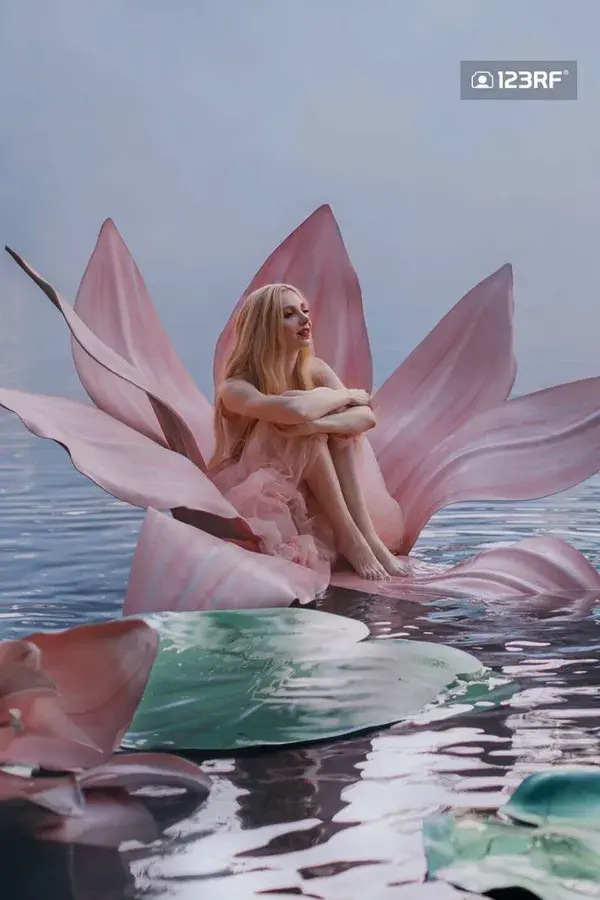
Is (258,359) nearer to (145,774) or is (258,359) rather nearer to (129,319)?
(129,319)

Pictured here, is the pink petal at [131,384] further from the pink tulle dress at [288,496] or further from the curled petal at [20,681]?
the curled petal at [20,681]

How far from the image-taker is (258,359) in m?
1.77

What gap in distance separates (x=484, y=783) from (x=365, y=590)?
0.75 metres

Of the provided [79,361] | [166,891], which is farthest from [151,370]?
[166,891]

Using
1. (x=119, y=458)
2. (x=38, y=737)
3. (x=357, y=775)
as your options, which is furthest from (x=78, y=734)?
(x=119, y=458)

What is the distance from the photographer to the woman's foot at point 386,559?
1742mm

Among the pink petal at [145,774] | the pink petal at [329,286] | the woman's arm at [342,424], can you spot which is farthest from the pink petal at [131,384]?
the pink petal at [145,774]

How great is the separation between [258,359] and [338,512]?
0.83 ft

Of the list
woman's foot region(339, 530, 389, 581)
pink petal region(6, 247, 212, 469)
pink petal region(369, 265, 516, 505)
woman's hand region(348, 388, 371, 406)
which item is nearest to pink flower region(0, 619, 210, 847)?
pink petal region(6, 247, 212, 469)

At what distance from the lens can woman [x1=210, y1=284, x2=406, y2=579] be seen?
1731 millimetres

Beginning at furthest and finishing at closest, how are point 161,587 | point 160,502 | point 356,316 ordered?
point 356,316 < point 160,502 < point 161,587

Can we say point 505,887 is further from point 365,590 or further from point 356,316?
point 356,316

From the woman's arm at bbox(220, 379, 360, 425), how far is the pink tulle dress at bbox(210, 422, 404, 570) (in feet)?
0.14

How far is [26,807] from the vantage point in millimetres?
830
